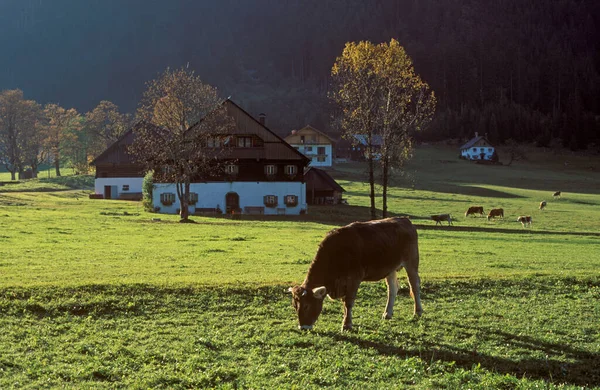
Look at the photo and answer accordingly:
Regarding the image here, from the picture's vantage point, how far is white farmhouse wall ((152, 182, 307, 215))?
58531 mm

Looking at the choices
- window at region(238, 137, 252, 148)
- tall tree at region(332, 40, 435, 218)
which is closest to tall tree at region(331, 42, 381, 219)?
tall tree at region(332, 40, 435, 218)

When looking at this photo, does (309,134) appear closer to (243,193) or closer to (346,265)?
(243,193)

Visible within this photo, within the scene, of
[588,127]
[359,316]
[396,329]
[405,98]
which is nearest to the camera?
[396,329]

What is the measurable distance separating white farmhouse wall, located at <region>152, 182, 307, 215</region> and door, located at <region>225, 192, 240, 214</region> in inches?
12.7

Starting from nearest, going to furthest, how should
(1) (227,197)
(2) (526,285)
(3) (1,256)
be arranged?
(2) (526,285) → (3) (1,256) → (1) (227,197)

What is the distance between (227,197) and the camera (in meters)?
59.4

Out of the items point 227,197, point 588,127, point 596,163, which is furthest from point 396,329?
point 588,127

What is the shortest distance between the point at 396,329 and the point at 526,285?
25.3ft

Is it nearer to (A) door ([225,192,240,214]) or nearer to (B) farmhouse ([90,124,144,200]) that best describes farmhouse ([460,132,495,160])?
(B) farmhouse ([90,124,144,200])

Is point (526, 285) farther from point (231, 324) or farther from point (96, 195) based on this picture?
point (96, 195)

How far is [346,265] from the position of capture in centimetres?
1223

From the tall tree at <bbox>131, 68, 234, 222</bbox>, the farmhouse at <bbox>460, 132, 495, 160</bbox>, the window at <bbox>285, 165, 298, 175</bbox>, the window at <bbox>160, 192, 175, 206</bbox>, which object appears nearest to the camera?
the tall tree at <bbox>131, 68, 234, 222</bbox>

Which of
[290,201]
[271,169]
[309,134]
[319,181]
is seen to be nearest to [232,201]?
[271,169]

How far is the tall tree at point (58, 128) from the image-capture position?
9569 cm
